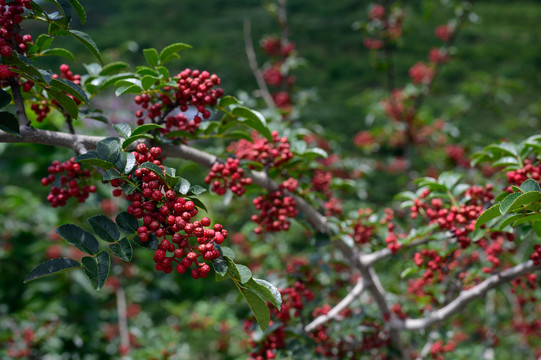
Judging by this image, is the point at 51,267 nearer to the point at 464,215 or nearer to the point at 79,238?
the point at 79,238

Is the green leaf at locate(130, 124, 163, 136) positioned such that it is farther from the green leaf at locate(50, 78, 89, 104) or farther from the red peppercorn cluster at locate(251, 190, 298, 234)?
the red peppercorn cluster at locate(251, 190, 298, 234)

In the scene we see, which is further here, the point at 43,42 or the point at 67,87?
the point at 43,42

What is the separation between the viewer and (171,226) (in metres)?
0.94

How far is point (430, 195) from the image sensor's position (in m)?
1.54

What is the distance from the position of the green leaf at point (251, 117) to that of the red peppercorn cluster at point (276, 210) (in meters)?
0.24

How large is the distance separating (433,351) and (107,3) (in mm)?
24832

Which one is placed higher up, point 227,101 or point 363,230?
point 227,101

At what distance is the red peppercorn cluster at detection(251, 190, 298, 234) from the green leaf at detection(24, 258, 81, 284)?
709 millimetres

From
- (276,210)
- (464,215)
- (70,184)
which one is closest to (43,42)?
(70,184)

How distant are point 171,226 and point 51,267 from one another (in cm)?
29

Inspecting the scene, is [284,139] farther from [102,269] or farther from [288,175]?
[102,269]

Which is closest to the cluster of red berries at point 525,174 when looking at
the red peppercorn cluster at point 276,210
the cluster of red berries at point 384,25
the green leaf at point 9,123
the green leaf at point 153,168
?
the red peppercorn cluster at point 276,210

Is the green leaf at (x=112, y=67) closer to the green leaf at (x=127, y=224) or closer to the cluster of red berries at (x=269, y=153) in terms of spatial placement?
the cluster of red berries at (x=269, y=153)

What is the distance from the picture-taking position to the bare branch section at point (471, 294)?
1.47 m
